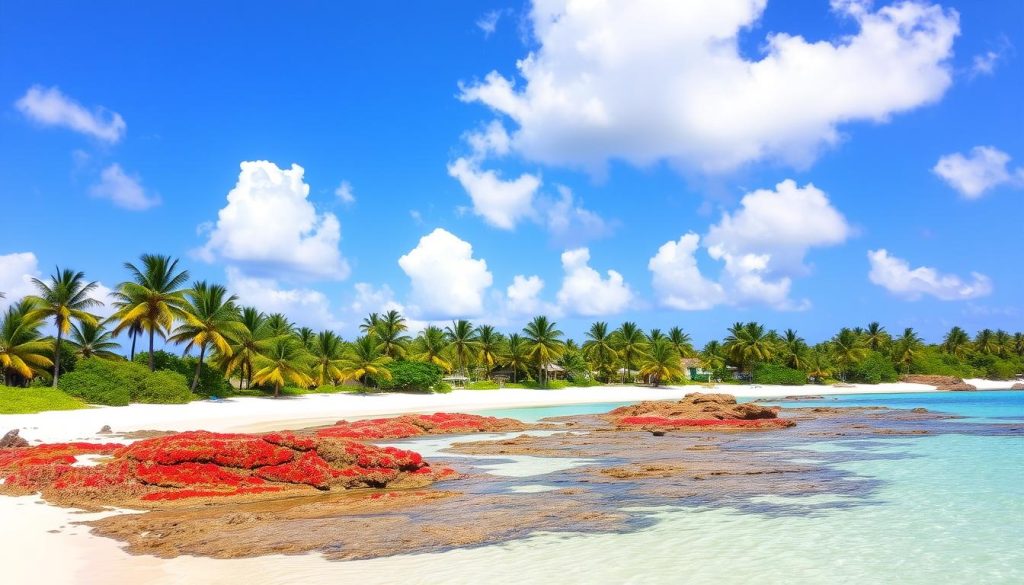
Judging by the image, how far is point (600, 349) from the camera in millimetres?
99375

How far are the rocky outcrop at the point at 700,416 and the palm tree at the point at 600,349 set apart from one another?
50.3 m

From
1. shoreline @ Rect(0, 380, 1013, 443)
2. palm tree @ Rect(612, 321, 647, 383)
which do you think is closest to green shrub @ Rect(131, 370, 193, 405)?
shoreline @ Rect(0, 380, 1013, 443)

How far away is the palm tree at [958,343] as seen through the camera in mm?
129875

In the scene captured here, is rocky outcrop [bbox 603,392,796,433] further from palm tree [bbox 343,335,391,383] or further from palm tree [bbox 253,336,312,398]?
palm tree [bbox 343,335,391,383]

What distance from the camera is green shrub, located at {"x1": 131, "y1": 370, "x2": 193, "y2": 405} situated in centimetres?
4753

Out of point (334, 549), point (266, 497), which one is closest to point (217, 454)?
point (266, 497)

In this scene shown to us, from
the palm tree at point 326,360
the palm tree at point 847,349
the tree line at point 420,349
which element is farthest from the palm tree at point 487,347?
the palm tree at point 847,349

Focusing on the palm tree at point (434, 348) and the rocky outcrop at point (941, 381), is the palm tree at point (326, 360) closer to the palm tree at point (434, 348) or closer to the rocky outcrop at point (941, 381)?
the palm tree at point (434, 348)

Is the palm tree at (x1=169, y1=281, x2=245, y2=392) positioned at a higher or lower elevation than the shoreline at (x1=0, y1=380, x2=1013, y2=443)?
higher

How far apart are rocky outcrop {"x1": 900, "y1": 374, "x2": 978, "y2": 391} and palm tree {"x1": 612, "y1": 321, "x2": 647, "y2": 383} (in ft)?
161

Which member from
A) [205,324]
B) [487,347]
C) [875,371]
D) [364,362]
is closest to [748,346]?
[875,371]

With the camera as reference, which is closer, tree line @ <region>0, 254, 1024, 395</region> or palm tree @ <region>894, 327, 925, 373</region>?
tree line @ <region>0, 254, 1024, 395</region>

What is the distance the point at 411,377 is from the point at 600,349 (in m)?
35.3

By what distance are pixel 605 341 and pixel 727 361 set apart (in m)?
27.6
